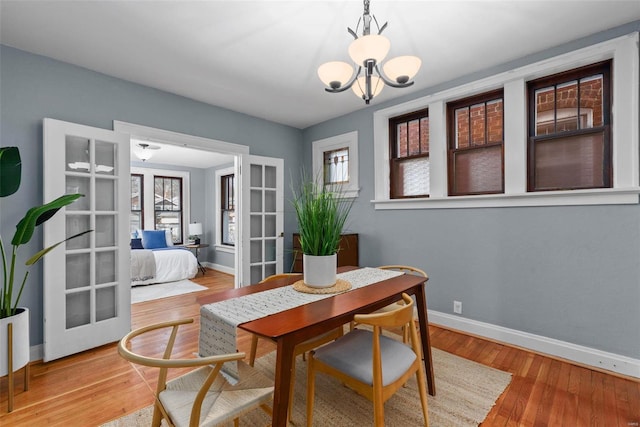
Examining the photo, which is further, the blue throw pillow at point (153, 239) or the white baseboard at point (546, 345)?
the blue throw pillow at point (153, 239)

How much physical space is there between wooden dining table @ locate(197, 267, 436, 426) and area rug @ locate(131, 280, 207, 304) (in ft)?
11.1

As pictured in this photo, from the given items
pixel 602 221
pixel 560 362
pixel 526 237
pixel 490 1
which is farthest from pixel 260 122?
pixel 560 362

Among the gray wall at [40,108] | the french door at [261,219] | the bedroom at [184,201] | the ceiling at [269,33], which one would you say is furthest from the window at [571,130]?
the bedroom at [184,201]

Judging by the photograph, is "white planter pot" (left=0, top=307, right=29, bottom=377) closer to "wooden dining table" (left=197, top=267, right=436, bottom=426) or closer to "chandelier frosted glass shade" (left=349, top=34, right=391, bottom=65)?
"wooden dining table" (left=197, top=267, right=436, bottom=426)

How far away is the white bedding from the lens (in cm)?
530

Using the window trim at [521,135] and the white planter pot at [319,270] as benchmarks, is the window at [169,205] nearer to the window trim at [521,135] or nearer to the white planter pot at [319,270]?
the window trim at [521,135]

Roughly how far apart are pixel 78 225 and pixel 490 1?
12.3 feet

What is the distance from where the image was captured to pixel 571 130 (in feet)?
8.21

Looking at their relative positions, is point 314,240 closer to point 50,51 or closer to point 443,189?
point 443,189

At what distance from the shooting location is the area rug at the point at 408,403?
1.74 meters

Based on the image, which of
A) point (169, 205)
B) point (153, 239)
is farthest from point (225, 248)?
point (169, 205)

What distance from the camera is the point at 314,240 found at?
5.62ft

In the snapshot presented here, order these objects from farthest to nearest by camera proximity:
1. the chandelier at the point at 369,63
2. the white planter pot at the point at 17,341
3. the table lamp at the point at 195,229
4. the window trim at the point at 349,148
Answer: the table lamp at the point at 195,229 < the window trim at the point at 349,148 < the white planter pot at the point at 17,341 < the chandelier at the point at 369,63

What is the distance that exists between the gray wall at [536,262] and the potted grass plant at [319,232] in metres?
1.83
